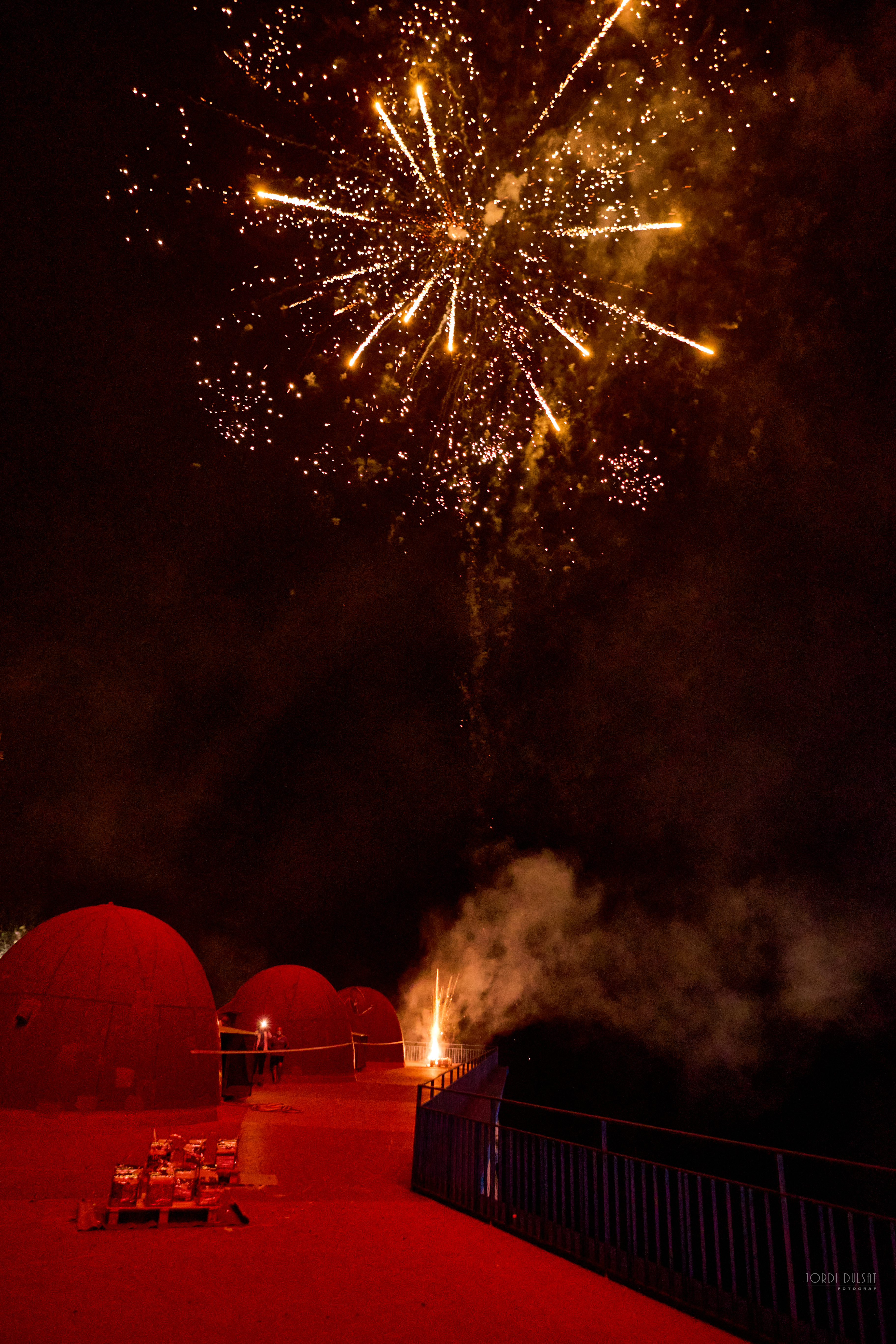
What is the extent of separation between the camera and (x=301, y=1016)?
22.1 m

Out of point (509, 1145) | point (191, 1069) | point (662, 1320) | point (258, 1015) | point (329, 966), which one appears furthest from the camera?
point (329, 966)

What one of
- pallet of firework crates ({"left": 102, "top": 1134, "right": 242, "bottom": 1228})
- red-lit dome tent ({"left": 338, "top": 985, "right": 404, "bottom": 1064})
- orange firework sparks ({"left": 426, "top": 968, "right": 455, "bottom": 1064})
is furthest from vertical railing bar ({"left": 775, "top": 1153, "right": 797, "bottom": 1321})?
orange firework sparks ({"left": 426, "top": 968, "right": 455, "bottom": 1064})

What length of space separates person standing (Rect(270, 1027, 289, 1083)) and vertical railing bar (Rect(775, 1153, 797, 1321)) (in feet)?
54.6

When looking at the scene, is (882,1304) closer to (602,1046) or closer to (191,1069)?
(191,1069)

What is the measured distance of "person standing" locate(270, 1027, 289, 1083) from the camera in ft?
65.9

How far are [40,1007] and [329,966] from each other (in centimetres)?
2395

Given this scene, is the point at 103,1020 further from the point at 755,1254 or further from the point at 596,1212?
the point at 755,1254

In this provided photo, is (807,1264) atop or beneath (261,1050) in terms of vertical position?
atop

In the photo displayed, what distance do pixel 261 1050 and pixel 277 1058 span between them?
51.8 inches

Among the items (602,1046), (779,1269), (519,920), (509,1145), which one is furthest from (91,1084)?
(602,1046)

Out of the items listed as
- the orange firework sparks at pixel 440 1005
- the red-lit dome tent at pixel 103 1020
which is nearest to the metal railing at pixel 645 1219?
the red-lit dome tent at pixel 103 1020

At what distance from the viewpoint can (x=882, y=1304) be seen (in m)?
4.04

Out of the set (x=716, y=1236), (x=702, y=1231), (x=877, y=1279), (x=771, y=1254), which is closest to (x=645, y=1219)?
(x=702, y=1231)

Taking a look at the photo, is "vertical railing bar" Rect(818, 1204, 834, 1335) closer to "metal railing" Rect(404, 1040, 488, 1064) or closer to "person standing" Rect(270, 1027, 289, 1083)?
"person standing" Rect(270, 1027, 289, 1083)
